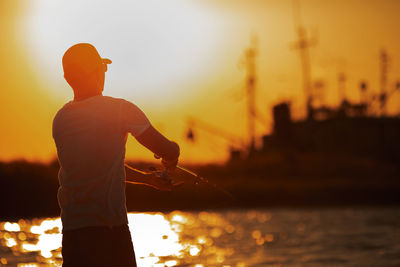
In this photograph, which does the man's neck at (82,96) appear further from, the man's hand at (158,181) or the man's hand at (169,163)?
the man's hand at (158,181)

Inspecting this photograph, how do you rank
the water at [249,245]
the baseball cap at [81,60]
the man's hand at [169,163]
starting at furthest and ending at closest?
1. the water at [249,245]
2. the man's hand at [169,163]
3. the baseball cap at [81,60]

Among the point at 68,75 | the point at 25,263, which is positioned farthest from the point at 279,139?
the point at 68,75

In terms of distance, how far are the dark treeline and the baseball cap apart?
70.2ft

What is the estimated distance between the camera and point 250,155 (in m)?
70.9

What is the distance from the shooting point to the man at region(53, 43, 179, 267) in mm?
3779

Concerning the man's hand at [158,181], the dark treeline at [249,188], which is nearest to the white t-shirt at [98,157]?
the man's hand at [158,181]

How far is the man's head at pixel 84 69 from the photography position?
3.89 metres

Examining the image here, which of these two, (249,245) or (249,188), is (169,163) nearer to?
(249,245)

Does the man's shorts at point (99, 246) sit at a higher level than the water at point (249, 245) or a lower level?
lower

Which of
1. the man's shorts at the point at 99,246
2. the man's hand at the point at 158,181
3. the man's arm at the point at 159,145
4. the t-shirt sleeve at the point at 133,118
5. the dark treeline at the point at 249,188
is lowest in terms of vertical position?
the man's shorts at the point at 99,246

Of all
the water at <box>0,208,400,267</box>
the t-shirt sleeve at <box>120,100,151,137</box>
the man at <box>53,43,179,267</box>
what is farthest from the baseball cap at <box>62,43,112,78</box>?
the water at <box>0,208,400,267</box>

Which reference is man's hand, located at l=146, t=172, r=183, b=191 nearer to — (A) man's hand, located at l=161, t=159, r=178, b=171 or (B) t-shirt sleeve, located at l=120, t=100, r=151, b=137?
(A) man's hand, located at l=161, t=159, r=178, b=171

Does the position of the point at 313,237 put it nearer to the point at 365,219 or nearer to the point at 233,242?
the point at 233,242

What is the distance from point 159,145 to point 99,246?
60 centimetres
